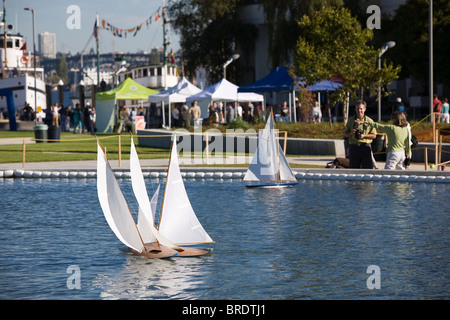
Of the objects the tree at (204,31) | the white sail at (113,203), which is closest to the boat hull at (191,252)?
the white sail at (113,203)

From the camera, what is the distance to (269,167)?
17922mm

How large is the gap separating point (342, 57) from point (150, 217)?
2342 cm

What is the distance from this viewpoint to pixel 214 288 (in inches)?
341

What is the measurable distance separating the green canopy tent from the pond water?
91.2 ft

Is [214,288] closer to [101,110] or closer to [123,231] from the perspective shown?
[123,231]

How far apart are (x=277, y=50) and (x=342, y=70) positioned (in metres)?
20.9

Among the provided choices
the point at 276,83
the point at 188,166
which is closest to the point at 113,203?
the point at 188,166

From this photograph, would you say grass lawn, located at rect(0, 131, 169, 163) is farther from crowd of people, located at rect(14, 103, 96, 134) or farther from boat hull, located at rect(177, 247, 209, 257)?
boat hull, located at rect(177, 247, 209, 257)

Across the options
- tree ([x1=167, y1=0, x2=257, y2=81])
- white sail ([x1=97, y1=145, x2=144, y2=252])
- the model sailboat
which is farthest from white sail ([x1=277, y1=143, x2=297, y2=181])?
tree ([x1=167, y1=0, x2=257, y2=81])

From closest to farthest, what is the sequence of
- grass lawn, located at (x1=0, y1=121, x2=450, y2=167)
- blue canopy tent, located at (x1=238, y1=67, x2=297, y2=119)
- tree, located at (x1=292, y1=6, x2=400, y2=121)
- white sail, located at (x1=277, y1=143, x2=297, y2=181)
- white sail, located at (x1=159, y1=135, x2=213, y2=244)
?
white sail, located at (x1=159, y1=135, x2=213, y2=244) < white sail, located at (x1=277, y1=143, x2=297, y2=181) < grass lawn, located at (x1=0, y1=121, x2=450, y2=167) < tree, located at (x1=292, y1=6, x2=400, y2=121) < blue canopy tent, located at (x1=238, y1=67, x2=297, y2=119)

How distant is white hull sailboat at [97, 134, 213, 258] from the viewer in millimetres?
9367

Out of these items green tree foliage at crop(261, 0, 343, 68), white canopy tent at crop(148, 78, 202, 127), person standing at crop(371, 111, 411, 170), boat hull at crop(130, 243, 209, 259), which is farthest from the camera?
green tree foliage at crop(261, 0, 343, 68)

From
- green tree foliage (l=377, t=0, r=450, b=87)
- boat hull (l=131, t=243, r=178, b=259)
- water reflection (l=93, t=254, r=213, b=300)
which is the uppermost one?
green tree foliage (l=377, t=0, r=450, b=87)

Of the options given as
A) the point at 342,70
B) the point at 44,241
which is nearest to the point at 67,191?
the point at 44,241
